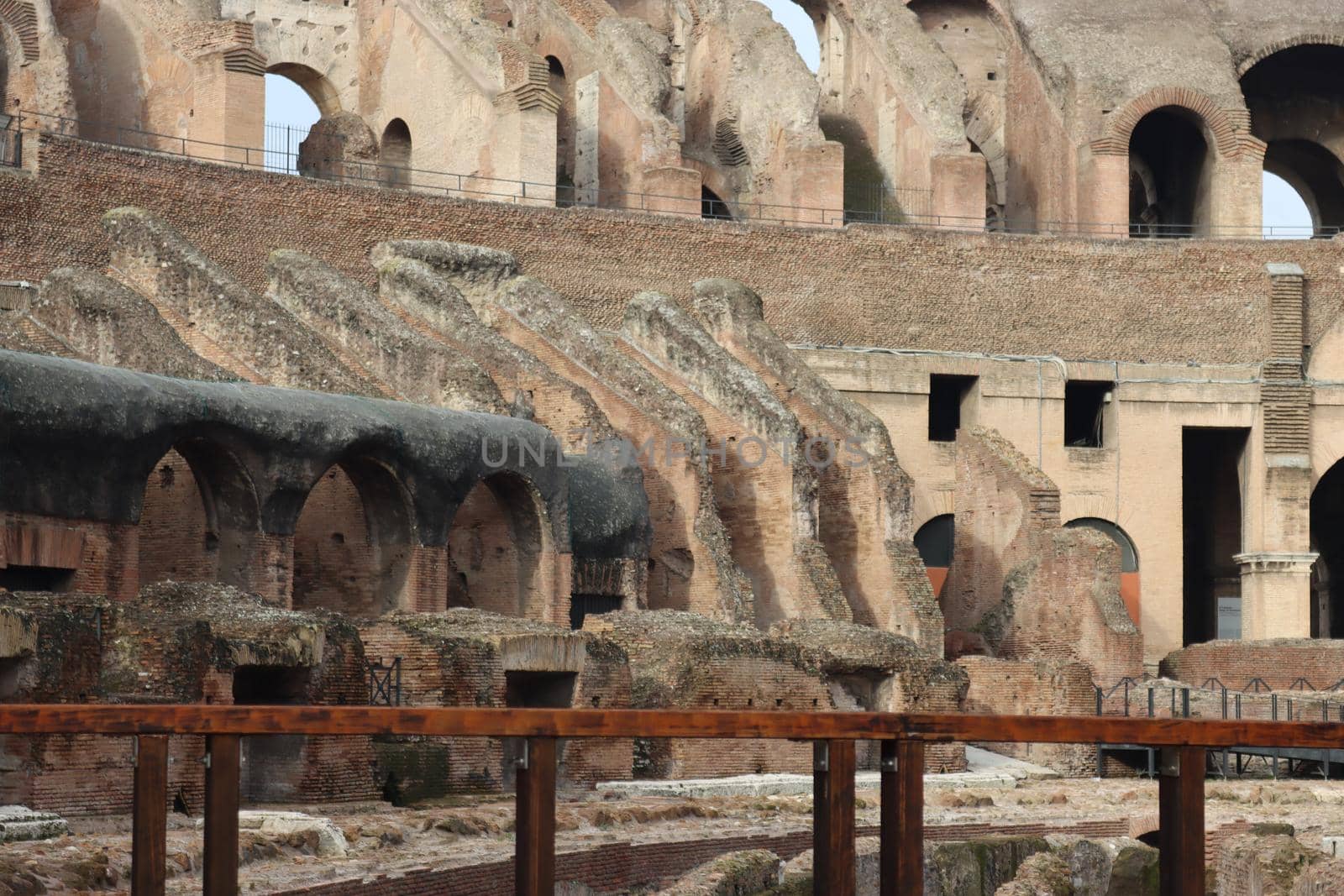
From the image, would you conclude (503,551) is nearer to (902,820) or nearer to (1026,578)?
(1026,578)

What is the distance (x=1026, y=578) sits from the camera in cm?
3048

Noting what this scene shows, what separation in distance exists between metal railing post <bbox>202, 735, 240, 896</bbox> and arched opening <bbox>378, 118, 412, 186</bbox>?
27988 mm

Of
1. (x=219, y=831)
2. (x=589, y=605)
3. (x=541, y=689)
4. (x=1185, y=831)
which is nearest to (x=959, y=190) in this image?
(x=589, y=605)

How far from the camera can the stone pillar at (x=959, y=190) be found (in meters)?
37.9

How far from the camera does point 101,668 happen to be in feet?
52.6

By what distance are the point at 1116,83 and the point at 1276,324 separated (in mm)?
5727

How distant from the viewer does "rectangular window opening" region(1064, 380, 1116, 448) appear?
115 ft

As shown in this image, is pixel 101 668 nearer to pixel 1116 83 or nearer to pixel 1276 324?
pixel 1276 324

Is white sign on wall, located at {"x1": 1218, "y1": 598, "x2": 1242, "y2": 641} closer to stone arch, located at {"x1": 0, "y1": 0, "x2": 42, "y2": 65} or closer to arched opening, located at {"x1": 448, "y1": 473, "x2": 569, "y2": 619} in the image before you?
arched opening, located at {"x1": 448, "y1": 473, "x2": 569, "y2": 619}

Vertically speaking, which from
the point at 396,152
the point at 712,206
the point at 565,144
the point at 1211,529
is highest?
the point at 565,144

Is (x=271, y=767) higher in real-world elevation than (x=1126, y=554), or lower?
lower

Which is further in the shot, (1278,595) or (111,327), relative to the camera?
(1278,595)

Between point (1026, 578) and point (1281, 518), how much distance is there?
602 centimetres

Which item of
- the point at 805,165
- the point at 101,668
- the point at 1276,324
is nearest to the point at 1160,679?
the point at 1276,324
